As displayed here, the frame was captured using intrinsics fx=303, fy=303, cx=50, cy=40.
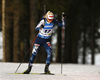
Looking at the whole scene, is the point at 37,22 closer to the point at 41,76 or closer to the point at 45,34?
the point at 45,34

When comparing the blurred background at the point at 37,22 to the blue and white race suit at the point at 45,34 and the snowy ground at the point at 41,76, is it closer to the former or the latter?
the snowy ground at the point at 41,76

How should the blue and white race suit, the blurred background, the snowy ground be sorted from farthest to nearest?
the blurred background
the blue and white race suit
the snowy ground

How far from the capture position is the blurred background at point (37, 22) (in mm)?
18703

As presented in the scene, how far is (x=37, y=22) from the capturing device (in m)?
17.8

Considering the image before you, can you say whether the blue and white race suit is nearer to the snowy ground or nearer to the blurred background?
the snowy ground

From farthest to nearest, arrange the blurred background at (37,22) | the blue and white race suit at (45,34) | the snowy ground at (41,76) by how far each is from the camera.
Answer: the blurred background at (37,22) < the blue and white race suit at (45,34) < the snowy ground at (41,76)

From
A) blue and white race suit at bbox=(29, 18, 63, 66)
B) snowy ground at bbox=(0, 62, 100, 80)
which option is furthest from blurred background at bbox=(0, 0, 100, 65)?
blue and white race suit at bbox=(29, 18, 63, 66)

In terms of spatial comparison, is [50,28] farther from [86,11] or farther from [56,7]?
[86,11]

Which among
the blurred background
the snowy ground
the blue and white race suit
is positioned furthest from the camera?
the blurred background

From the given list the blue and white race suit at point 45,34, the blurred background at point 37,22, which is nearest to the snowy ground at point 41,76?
the blue and white race suit at point 45,34

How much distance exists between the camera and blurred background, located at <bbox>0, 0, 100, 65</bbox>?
1870cm

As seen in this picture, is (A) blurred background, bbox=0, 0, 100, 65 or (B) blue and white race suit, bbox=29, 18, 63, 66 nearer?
(B) blue and white race suit, bbox=29, 18, 63, 66

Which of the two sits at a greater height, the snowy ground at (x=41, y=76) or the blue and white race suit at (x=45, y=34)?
the blue and white race suit at (x=45, y=34)

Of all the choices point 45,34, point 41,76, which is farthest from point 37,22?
point 41,76
